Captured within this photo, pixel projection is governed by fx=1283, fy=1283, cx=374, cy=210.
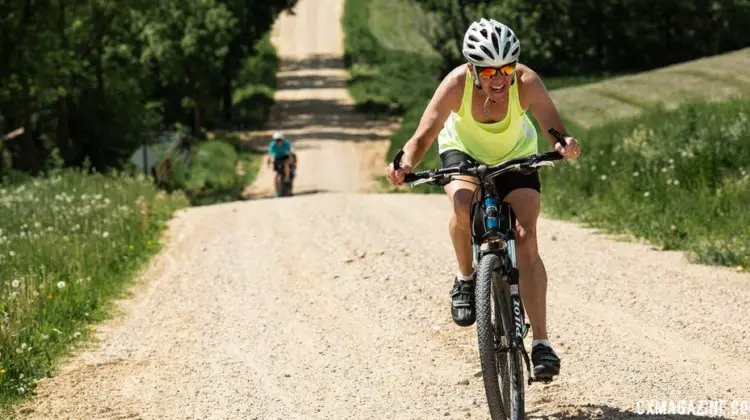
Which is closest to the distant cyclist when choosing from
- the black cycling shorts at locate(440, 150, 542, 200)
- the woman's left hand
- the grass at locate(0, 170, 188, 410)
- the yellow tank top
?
the grass at locate(0, 170, 188, 410)

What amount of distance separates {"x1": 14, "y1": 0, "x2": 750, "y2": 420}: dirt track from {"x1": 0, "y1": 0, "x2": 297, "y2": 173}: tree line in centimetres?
2043

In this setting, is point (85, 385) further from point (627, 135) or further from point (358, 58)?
point (358, 58)

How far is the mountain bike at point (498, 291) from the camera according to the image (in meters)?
6.13

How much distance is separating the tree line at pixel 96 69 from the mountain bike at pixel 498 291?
95.7 feet

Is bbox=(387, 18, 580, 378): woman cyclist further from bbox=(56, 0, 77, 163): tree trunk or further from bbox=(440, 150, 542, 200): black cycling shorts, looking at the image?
bbox=(56, 0, 77, 163): tree trunk

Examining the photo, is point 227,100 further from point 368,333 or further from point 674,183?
point 368,333

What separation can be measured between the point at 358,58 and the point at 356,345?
75.4 m

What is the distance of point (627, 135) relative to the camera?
20.0m

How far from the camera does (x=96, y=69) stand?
131 ft

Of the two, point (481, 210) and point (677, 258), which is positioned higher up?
point (481, 210)

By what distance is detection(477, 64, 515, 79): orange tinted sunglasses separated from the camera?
6.35 m

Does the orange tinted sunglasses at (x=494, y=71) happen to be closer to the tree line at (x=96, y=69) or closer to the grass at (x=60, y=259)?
the grass at (x=60, y=259)

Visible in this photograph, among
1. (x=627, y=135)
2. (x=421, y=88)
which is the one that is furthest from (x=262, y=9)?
(x=627, y=135)

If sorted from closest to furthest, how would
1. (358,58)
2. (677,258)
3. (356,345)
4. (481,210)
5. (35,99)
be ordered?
(481,210) → (356,345) → (677,258) → (35,99) → (358,58)
